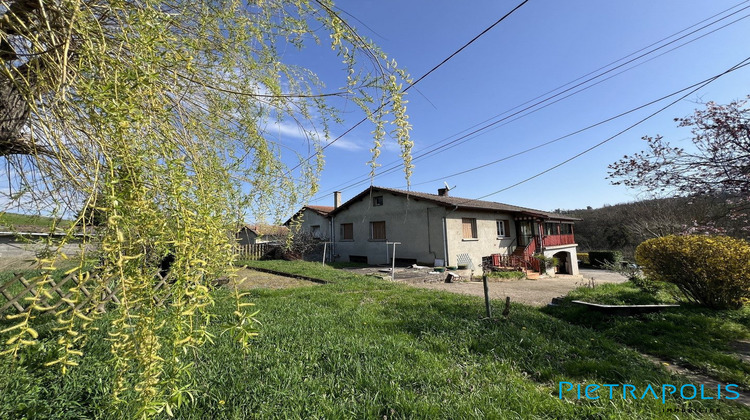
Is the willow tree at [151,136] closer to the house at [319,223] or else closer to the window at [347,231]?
the window at [347,231]

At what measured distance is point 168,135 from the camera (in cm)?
112

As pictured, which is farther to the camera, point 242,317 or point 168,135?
point 168,135

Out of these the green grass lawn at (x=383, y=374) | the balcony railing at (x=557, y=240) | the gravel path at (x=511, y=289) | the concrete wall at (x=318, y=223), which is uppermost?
the concrete wall at (x=318, y=223)

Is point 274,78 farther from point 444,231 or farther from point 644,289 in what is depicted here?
point 444,231

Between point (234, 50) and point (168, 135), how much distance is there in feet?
2.79

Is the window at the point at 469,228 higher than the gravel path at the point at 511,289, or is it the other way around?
the window at the point at 469,228

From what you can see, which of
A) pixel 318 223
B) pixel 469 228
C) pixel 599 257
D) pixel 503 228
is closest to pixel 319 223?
pixel 318 223

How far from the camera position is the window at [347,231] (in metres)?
18.2

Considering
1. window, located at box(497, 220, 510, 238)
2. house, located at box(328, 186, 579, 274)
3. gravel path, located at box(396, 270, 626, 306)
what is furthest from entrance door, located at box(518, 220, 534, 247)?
gravel path, located at box(396, 270, 626, 306)

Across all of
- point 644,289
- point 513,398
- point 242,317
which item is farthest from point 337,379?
point 644,289

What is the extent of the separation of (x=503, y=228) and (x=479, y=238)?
9.94ft

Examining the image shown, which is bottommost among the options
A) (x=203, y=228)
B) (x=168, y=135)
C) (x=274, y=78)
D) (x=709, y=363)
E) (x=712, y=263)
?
(x=709, y=363)

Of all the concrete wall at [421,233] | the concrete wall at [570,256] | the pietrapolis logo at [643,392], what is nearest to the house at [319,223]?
the concrete wall at [421,233]

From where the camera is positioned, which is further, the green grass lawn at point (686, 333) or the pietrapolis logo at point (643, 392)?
the green grass lawn at point (686, 333)
